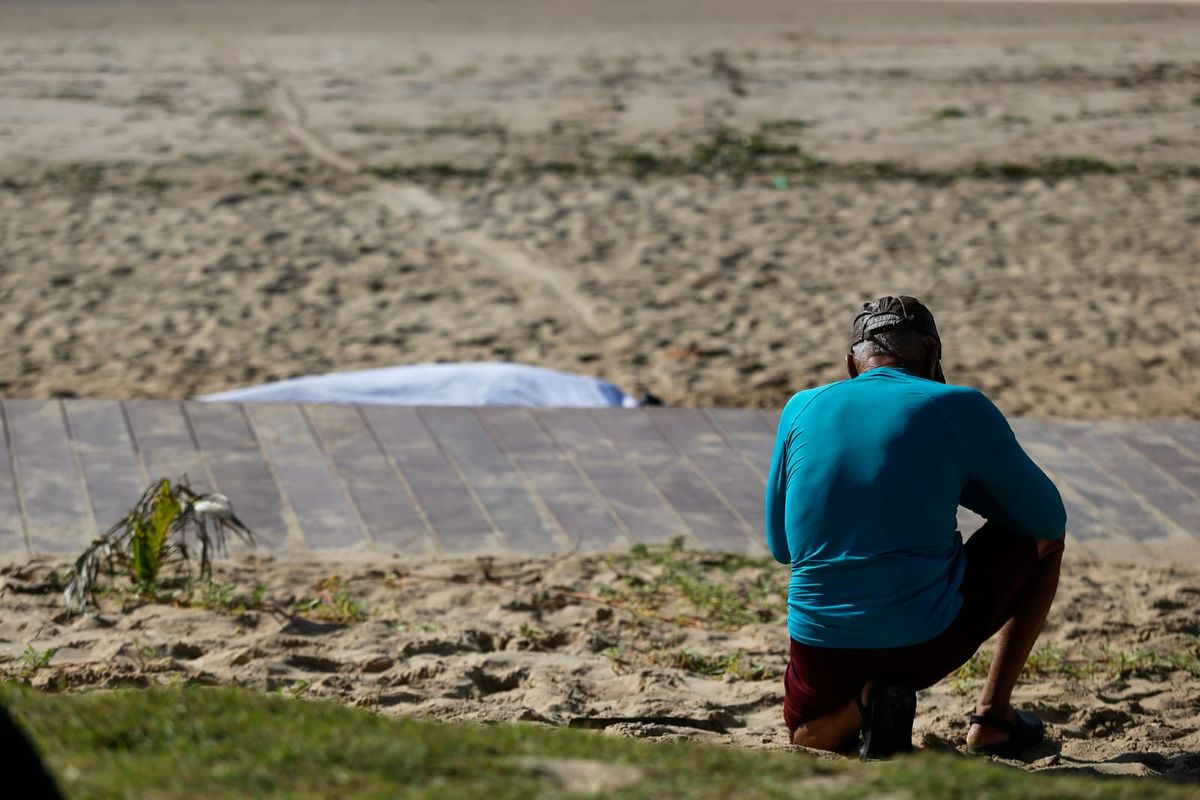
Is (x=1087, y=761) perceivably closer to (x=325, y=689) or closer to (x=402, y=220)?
(x=325, y=689)

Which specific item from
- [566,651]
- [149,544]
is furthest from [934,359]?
[149,544]

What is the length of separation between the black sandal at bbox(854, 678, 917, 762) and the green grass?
18.5 inches

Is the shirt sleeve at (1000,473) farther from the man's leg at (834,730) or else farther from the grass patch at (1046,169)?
the grass patch at (1046,169)

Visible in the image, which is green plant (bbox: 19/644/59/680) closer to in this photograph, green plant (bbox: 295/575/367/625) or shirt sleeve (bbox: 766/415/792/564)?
green plant (bbox: 295/575/367/625)

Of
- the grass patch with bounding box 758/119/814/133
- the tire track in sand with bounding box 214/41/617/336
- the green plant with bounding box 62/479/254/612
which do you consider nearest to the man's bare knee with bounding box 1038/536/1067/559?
the green plant with bounding box 62/479/254/612

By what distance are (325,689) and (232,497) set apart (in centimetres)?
154

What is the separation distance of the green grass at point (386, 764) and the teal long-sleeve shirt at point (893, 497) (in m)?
0.55

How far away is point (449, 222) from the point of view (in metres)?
9.52

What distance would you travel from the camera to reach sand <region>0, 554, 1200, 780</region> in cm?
367

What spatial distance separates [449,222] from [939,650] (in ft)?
21.9

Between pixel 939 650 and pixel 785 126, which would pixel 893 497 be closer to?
pixel 939 650

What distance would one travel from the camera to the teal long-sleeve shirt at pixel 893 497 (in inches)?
123

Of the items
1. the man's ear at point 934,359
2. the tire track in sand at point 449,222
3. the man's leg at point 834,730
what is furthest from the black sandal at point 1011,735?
the tire track in sand at point 449,222

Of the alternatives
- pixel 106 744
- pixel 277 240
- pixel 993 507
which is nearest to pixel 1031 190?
pixel 277 240
